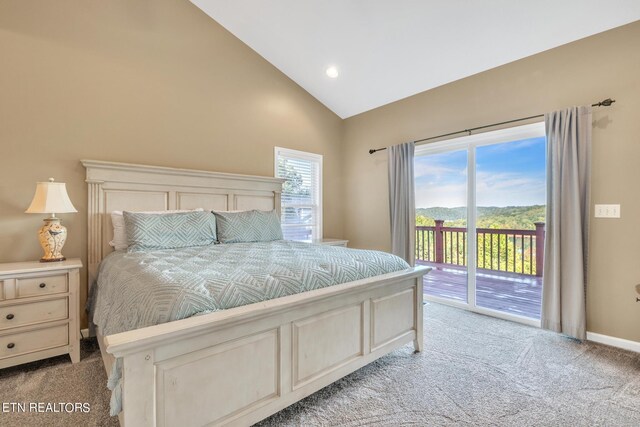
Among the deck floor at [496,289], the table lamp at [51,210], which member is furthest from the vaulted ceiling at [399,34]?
the table lamp at [51,210]

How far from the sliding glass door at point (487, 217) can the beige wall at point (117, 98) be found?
2.12 metres

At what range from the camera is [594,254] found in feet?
8.54

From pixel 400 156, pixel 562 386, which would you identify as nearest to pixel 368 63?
pixel 400 156

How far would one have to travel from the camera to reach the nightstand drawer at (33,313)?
203 cm

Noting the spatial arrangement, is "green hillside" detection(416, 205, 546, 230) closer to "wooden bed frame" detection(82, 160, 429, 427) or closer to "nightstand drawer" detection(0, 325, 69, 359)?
"wooden bed frame" detection(82, 160, 429, 427)

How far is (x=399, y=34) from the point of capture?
3.07m

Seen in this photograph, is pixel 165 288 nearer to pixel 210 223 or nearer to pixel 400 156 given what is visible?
pixel 210 223

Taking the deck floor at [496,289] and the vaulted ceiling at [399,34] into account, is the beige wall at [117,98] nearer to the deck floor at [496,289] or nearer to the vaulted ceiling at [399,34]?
the vaulted ceiling at [399,34]

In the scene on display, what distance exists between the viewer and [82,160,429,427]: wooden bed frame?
1.16 metres

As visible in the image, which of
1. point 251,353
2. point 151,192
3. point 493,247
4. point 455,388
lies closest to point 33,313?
point 151,192

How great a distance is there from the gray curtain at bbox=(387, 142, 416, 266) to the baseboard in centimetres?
171

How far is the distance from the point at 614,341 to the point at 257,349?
2.91m

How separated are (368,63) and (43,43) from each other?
304cm

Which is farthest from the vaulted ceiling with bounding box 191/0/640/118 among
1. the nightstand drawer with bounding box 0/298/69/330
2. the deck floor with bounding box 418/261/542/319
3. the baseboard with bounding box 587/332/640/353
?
the nightstand drawer with bounding box 0/298/69/330
